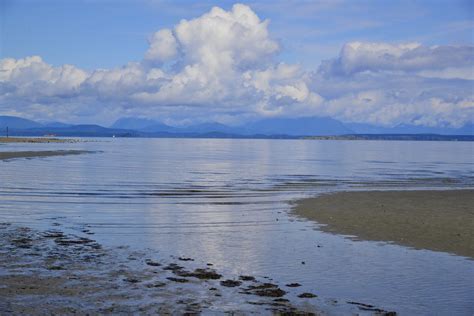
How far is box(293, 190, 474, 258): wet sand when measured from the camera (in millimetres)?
20062

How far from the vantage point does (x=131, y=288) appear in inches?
509

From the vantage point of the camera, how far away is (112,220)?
971 inches

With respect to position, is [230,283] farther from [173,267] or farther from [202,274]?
[173,267]

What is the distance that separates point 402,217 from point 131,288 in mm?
16684

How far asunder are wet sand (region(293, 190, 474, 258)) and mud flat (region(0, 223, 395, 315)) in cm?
812

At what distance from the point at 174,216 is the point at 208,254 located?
9.23m

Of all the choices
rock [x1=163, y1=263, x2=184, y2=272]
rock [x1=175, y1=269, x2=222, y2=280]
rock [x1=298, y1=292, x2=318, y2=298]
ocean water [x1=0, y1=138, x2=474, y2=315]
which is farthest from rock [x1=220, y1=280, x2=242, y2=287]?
rock [x1=163, y1=263, x2=184, y2=272]

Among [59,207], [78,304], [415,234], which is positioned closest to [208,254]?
[78,304]

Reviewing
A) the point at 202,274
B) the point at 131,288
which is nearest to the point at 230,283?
the point at 202,274

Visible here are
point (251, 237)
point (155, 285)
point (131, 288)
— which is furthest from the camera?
point (251, 237)

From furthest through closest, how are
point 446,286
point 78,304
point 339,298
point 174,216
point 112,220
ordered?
point 174,216
point 112,220
point 446,286
point 339,298
point 78,304

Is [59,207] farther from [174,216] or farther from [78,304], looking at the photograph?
[78,304]

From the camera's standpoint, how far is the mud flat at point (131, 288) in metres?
11.4

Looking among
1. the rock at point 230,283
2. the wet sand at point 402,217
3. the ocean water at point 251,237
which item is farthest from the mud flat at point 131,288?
the wet sand at point 402,217
